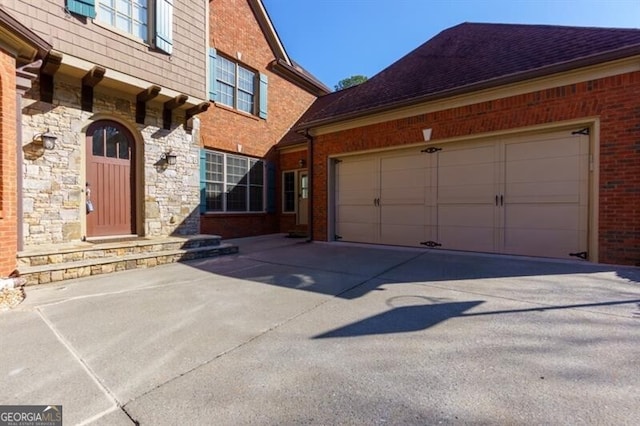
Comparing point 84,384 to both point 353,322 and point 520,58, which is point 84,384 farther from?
point 520,58

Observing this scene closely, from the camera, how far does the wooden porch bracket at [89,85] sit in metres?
6.12

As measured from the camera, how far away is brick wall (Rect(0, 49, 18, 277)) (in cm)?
424

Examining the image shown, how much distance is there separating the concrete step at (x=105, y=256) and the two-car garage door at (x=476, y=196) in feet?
12.9

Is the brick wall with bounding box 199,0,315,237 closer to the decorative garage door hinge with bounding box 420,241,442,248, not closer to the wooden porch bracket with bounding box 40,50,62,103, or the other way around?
the wooden porch bracket with bounding box 40,50,62,103

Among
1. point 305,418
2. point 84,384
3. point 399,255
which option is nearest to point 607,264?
point 399,255

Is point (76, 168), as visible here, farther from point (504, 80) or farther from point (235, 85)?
point (504, 80)

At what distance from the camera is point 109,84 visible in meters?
6.63

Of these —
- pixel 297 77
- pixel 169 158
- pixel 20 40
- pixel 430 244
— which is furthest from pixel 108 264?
pixel 297 77

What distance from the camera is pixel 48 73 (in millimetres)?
5867

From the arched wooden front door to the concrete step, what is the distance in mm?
885

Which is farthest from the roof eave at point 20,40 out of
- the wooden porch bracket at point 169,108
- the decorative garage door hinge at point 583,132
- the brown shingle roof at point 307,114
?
the decorative garage door hinge at point 583,132

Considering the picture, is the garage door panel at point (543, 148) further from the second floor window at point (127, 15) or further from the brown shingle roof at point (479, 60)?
the second floor window at point (127, 15)

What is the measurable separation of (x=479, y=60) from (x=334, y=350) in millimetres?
7434

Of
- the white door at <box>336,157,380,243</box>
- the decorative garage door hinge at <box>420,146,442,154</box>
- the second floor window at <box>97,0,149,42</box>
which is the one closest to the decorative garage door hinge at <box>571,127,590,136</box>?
the decorative garage door hinge at <box>420,146,442,154</box>
